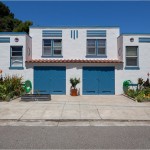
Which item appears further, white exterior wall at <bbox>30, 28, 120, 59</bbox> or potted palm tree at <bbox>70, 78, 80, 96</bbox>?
white exterior wall at <bbox>30, 28, 120, 59</bbox>

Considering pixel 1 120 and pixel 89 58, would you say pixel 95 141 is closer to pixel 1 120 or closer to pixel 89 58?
pixel 1 120

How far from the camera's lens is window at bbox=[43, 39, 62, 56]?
76.4ft

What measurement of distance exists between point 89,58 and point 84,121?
1258cm

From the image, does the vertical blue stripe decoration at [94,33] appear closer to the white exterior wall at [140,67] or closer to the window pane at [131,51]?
the white exterior wall at [140,67]

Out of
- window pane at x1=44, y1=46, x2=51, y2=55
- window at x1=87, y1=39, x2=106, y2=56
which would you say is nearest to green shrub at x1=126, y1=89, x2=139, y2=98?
window at x1=87, y1=39, x2=106, y2=56

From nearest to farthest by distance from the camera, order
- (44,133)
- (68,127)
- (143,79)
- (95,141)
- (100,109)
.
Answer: (95,141) → (44,133) → (68,127) → (100,109) → (143,79)

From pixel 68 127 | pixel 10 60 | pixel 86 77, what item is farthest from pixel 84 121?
pixel 10 60

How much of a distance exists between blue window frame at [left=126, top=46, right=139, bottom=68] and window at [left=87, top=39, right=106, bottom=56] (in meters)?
2.12

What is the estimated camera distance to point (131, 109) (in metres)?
13.5

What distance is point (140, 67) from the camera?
22.0 meters

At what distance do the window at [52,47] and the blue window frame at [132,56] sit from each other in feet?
18.3

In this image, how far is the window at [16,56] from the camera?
22.2 m

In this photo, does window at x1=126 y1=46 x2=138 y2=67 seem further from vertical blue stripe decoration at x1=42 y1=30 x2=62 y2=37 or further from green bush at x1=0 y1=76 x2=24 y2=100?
green bush at x1=0 y1=76 x2=24 y2=100

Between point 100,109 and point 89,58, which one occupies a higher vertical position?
point 89,58
